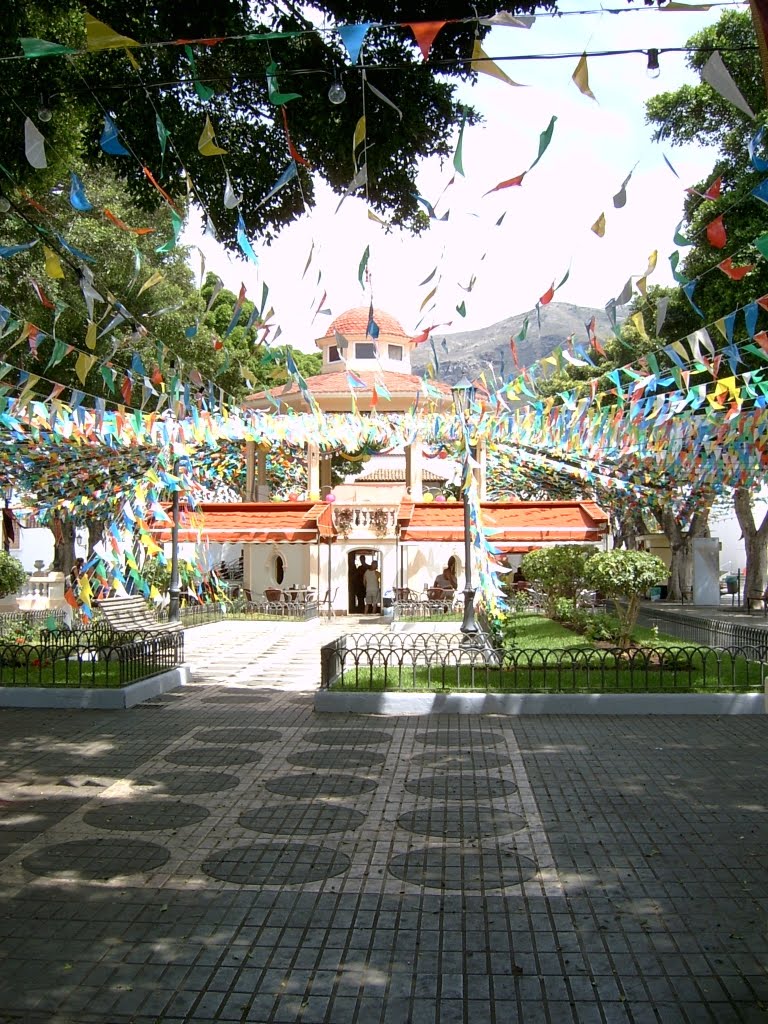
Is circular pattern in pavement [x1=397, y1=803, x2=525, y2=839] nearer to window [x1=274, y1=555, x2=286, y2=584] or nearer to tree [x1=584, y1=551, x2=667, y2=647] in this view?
tree [x1=584, y1=551, x2=667, y2=647]

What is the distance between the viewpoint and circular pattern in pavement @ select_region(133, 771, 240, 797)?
844cm

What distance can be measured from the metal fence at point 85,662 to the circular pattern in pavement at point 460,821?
20.8 feet

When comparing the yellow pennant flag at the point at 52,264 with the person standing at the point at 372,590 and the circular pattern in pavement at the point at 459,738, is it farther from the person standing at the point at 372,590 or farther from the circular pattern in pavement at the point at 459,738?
the person standing at the point at 372,590

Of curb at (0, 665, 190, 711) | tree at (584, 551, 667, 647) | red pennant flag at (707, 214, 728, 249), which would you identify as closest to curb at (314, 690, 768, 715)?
→ curb at (0, 665, 190, 711)

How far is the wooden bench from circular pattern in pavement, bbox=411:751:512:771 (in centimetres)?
772

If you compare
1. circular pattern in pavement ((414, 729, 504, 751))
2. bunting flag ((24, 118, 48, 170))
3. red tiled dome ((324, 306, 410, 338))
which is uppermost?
red tiled dome ((324, 306, 410, 338))

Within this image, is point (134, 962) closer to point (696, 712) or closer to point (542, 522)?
point (696, 712)

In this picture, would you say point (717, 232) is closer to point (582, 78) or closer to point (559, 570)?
point (582, 78)

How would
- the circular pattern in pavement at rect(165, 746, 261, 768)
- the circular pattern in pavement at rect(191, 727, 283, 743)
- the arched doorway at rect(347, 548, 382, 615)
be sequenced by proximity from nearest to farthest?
the circular pattern in pavement at rect(165, 746, 261, 768)
the circular pattern in pavement at rect(191, 727, 283, 743)
the arched doorway at rect(347, 548, 382, 615)

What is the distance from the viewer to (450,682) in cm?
1321

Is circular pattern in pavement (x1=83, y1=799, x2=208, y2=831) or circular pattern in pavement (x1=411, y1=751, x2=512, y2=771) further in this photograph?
circular pattern in pavement (x1=411, y1=751, x2=512, y2=771)

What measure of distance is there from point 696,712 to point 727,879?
6000mm

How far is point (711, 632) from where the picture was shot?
16.6 meters

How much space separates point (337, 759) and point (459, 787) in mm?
1658
